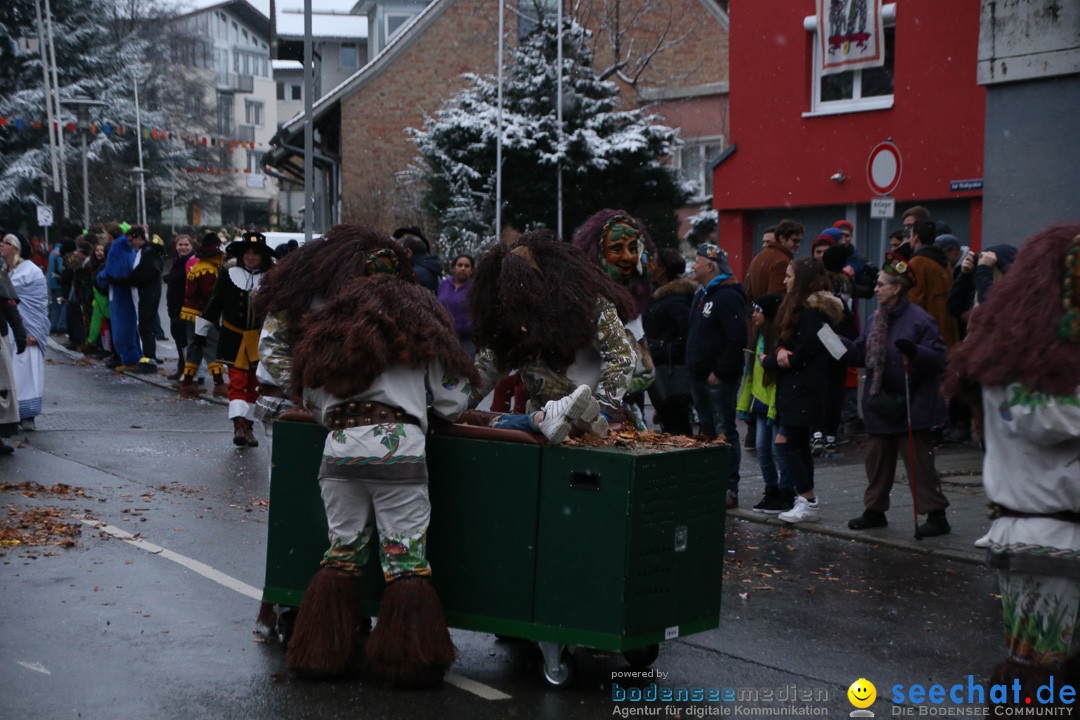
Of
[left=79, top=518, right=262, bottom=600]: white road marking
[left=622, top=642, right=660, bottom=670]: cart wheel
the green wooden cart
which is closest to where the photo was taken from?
the green wooden cart

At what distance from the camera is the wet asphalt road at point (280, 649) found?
5.24 metres

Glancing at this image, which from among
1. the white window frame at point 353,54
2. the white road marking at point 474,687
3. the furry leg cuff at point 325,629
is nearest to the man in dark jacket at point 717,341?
the white road marking at point 474,687

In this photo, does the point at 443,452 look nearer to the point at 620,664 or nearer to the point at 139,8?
the point at 620,664

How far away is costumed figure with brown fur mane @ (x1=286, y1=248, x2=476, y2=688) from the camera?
522 cm

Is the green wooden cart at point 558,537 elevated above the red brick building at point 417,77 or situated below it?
below

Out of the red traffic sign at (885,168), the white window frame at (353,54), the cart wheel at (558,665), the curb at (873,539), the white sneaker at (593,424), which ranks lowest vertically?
the curb at (873,539)

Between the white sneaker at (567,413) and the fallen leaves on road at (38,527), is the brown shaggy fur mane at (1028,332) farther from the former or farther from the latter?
the fallen leaves on road at (38,527)

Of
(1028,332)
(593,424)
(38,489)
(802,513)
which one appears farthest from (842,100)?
(1028,332)

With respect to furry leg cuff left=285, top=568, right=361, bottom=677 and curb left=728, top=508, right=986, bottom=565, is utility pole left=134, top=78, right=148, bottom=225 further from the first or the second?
furry leg cuff left=285, top=568, right=361, bottom=677

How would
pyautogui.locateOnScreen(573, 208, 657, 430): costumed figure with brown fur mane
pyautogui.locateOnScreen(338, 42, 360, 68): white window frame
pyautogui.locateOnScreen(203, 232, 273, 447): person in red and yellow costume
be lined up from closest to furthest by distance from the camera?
pyautogui.locateOnScreen(573, 208, 657, 430): costumed figure with brown fur mane, pyautogui.locateOnScreen(203, 232, 273, 447): person in red and yellow costume, pyautogui.locateOnScreen(338, 42, 360, 68): white window frame

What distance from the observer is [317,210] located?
159ft

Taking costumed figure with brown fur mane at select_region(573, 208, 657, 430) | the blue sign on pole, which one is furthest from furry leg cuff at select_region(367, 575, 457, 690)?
the blue sign on pole

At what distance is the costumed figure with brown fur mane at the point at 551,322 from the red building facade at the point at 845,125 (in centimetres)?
1336

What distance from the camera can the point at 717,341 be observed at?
31.1ft
